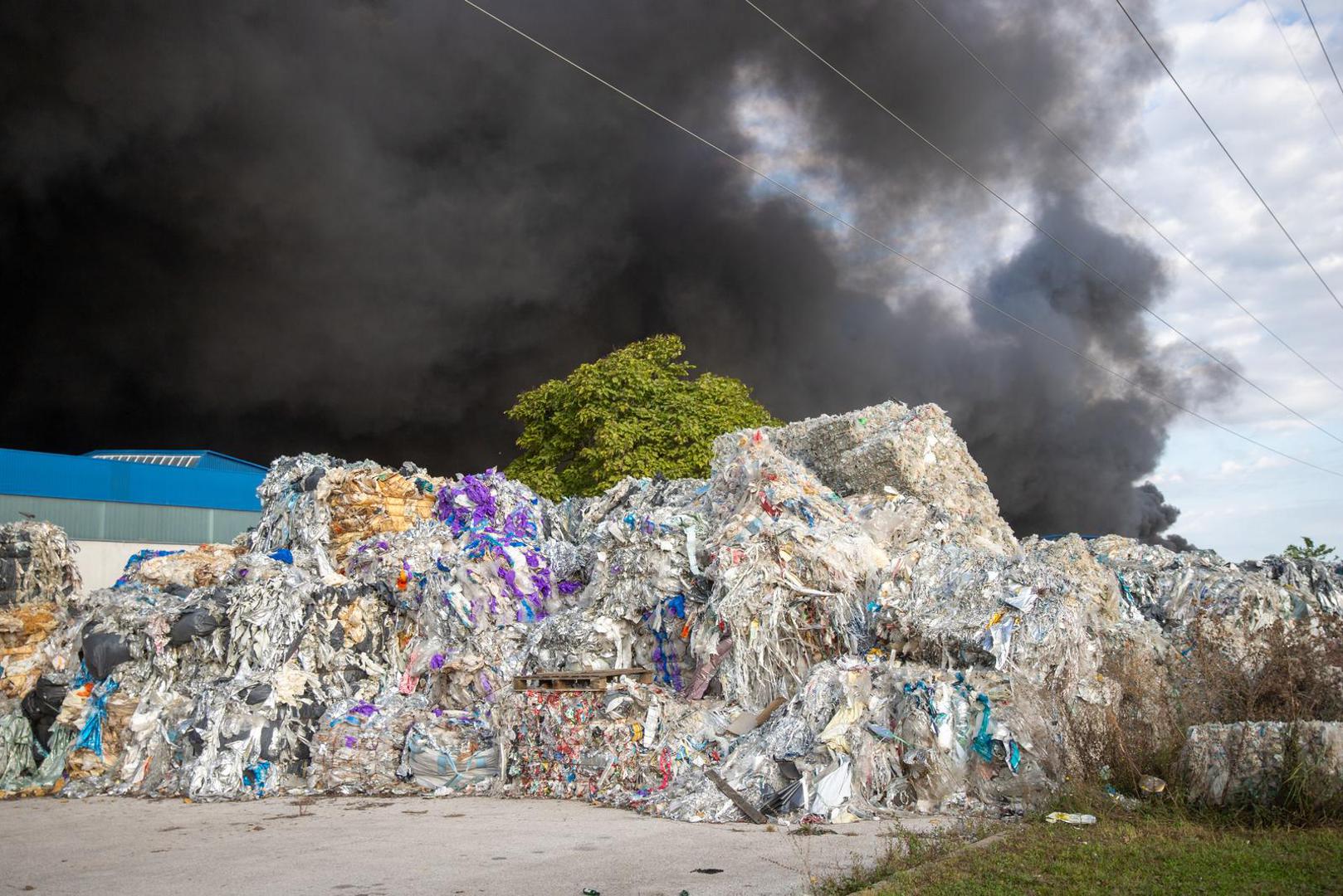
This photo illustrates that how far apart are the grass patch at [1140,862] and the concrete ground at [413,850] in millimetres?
812

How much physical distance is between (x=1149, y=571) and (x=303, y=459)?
43.4 ft

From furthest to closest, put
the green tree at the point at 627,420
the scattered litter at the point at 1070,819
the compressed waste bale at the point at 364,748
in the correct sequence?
1. the green tree at the point at 627,420
2. the compressed waste bale at the point at 364,748
3. the scattered litter at the point at 1070,819

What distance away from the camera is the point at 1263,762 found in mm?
6488

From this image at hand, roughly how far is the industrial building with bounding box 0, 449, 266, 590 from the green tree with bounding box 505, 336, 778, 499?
1039 centimetres

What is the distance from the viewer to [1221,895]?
4.99m

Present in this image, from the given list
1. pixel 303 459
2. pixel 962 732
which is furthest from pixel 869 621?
pixel 303 459

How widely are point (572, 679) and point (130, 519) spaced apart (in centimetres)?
2912

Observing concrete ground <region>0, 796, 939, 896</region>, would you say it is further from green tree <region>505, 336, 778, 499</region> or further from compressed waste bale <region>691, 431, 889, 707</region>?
green tree <region>505, 336, 778, 499</region>

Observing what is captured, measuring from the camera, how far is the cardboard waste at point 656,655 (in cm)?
834

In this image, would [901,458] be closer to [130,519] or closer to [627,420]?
[627,420]

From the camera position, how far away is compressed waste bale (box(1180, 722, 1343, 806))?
6.31 m

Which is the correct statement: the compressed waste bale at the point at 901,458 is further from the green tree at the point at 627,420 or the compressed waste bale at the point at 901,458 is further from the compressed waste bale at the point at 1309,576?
the green tree at the point at 627,420

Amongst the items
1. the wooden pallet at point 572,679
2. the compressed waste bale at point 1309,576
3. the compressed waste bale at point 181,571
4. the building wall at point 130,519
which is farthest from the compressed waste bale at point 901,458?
the building wall at point 130,519

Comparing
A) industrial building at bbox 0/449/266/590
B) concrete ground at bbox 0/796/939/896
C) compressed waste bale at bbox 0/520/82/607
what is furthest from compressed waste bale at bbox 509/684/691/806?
industrial building at bbox 0/449/266/590
